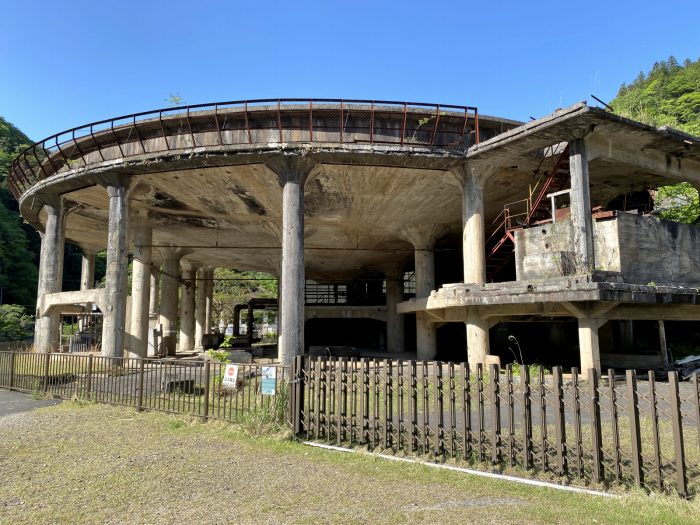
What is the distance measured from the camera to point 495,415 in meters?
6.16

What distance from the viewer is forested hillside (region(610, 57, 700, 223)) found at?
2377 centimetres

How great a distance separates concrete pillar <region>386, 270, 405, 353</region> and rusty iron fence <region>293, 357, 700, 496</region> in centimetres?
2231

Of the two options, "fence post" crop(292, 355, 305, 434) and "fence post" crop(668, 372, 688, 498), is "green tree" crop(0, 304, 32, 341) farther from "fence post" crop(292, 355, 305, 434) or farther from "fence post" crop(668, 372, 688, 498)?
"fence post" crop(668, 372, 688, 498)

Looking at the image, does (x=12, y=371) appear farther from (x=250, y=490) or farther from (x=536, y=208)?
(x=536, y=208)

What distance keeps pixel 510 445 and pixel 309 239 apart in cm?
2407

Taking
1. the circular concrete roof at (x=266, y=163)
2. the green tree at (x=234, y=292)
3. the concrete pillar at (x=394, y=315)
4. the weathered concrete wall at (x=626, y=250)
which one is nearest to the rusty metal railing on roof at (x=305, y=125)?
the circular concrete roof at (x=266, y=163)

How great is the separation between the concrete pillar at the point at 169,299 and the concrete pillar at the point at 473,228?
63.2ft

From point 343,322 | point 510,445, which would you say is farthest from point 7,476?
point 343,322

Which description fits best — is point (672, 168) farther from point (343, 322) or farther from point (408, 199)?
point (343, 322)

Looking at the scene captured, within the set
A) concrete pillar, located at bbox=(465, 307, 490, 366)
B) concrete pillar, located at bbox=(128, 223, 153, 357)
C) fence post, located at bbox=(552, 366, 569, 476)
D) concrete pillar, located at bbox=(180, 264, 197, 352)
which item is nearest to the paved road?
concrete pillar, located at bbox=(128, 223, 153, 357)

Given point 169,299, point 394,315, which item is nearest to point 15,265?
point 169,299

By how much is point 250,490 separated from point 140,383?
5.88m

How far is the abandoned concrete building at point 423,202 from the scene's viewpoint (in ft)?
45.8

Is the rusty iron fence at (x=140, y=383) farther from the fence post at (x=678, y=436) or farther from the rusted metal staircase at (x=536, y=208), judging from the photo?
the rusted metal staircase at (x=536, y=208)
